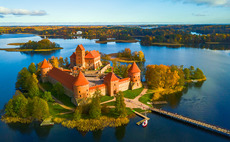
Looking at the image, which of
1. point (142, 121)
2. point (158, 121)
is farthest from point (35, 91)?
point (158, 121)

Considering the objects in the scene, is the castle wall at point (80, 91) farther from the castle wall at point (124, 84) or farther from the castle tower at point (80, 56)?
the castle tower at point (80, 56)

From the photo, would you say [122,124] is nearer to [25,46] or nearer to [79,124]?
[79,124]

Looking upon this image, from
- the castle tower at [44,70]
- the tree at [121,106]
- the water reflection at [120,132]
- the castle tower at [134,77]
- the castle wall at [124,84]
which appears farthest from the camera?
the castle tower at [44,70]

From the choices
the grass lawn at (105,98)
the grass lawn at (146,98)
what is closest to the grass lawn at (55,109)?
the grass lawn at (105,98)

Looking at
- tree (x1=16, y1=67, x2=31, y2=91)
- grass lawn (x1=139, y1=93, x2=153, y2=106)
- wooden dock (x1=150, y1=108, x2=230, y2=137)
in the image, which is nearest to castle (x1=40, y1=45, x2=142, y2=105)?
grass lawn (x1=139, y1=93, x2=153, y2=106)

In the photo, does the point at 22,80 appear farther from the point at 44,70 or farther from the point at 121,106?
the point at 121,106

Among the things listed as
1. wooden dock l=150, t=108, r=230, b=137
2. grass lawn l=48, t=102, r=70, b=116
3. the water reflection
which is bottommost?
the water reflection

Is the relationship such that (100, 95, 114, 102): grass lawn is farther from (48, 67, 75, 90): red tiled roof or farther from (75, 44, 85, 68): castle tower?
(75, 44, 85, 68): castle tower

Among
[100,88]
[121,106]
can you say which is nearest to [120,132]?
[121,106]
